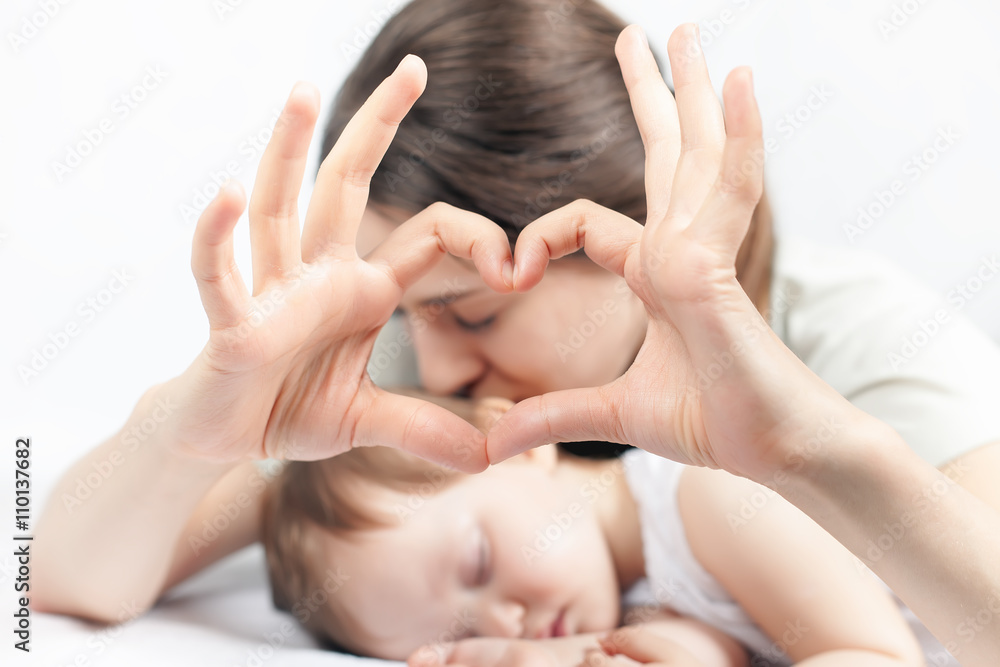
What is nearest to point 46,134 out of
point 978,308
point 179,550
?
point 179,550

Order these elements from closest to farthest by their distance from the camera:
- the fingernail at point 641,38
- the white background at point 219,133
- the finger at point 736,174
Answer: the finger at point 736,174 < the fingernail at point 641,38 < the white background at point 219,133

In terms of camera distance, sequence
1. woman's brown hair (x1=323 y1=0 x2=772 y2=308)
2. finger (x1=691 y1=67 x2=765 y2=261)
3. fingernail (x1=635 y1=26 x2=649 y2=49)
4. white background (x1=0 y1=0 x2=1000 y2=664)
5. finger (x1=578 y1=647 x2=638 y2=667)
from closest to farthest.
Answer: finger (x1=691 y1=67 x2=765 y2=261) < fingernail (x1=635 y1=26 x2=649 y2=49) < finger (x1=578 y1=647 x2=638 y2=667) < woman's brown hair (x1=323 y1=0 x2=772 y2=308) < white background (x1=0 y1=0 x2=1000 y2=664)

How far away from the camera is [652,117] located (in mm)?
668

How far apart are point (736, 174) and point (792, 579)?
0.55m

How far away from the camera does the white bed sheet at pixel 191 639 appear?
0.85m

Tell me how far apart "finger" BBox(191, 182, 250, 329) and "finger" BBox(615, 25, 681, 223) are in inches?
13.0

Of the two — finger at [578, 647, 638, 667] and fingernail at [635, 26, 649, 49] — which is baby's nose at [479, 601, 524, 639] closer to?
finger at [578, 647, 638, 667]

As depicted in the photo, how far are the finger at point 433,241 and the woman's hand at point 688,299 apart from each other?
43mm

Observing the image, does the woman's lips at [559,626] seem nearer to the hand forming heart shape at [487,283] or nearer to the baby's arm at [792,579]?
the baby's arm at [792,579]

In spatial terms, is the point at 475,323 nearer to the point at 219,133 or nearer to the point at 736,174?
the point at 736,174

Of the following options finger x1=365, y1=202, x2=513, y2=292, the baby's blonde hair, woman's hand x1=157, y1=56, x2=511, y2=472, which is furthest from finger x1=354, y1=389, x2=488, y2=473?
the baby's blonde hair

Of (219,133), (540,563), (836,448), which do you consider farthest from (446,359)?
(219,133)

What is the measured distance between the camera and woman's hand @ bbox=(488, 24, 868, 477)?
1.70ft

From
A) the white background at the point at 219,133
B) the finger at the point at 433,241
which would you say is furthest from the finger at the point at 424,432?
the white background at the point at 219,133
